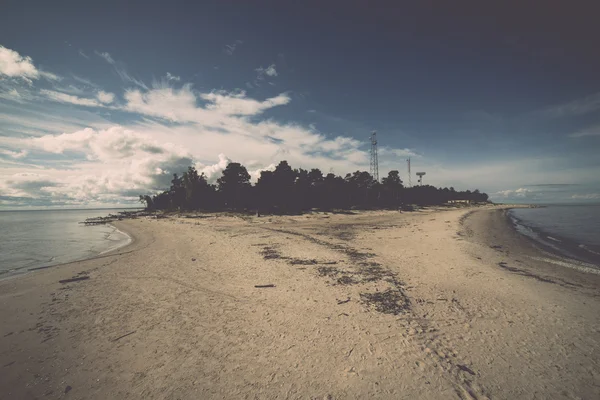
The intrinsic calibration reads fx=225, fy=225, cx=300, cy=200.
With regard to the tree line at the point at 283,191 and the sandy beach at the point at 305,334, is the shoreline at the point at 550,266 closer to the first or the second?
the sandy beach at the point at 305,334

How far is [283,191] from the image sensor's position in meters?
64.2

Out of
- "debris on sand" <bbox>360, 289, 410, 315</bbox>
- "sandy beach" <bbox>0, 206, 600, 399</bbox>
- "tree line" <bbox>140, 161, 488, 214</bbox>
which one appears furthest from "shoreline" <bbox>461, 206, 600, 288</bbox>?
"tree line" <bbox>140, 161, 488, 214</bbox>

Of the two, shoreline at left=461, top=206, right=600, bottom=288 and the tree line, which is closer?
shoreline at left=461, top=206, right=600, bottom=288

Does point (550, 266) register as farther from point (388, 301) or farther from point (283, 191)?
point (283, 191)

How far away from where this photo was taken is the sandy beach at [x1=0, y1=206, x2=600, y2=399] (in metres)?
5.23

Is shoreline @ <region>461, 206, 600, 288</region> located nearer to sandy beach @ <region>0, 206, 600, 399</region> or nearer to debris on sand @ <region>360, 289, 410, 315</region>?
sandy beach @ <region>0, 206, 600, 399</region>

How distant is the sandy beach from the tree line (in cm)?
4669

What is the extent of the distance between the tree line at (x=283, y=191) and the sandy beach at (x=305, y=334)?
153 ft

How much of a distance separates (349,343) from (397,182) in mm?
94211

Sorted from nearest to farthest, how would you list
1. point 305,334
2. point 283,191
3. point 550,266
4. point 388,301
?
point 305,334 → point 388,301 → point 550,266 → point 283,191

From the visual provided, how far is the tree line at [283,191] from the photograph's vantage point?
6338 centimetres

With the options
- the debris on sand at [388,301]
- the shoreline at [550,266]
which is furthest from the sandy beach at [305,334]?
the shoreline at [550,266]

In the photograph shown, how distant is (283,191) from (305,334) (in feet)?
189

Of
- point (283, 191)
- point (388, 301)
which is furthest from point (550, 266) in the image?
point (283, 191)
